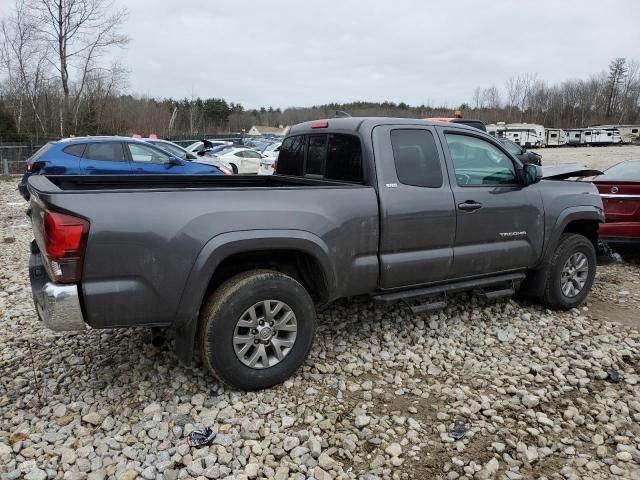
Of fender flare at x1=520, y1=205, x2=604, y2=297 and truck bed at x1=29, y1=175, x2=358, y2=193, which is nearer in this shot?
truck bed at x1=29, y1=175, x2=358, y2=193

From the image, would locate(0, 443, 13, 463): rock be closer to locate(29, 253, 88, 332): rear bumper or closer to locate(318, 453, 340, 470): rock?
locate(29, 253, 88, 332): rear bumper

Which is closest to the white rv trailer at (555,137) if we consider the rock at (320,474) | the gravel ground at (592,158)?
the gravel ground at (592,158)

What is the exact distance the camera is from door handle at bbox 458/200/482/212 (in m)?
4.23

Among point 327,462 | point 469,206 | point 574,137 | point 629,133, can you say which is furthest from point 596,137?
point 327,462

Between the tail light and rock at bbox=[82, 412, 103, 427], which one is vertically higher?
the tail light

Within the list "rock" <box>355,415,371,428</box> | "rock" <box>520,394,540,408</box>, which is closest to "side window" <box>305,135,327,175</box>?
"rock" <box>355,415,371,428</box>

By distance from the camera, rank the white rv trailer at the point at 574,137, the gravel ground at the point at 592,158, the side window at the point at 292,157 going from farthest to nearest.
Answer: the white rv trailer at the point at 574,137
the gravel ground at the point at 592,158
the side window at the point at 292,157

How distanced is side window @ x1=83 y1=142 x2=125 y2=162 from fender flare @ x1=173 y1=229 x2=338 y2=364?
945cm

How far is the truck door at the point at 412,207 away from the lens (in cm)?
389

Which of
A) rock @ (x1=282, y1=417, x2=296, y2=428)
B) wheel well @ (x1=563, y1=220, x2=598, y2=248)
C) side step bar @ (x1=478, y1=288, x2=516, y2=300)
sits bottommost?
rock @ (x1=282, y1=417, x2=296, y2=428)

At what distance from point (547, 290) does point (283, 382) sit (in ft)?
9.93

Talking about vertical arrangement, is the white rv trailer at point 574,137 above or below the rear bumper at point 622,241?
above

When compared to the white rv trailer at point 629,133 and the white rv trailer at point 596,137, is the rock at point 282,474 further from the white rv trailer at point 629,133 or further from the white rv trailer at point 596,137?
the white rv trailer at point 629,133

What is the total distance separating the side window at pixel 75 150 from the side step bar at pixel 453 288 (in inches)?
378
